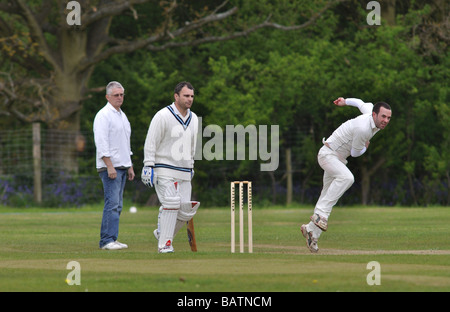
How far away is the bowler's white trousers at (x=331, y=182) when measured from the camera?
45.0ft

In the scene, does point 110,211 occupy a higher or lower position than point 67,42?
lower

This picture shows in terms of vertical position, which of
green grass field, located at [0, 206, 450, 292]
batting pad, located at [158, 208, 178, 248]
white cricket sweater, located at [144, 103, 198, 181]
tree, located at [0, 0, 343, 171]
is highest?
tree, located at [0, 0, 343, 171]

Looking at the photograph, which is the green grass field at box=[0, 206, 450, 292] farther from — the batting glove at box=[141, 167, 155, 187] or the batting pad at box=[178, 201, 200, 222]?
the batting glove at box=[141, 167, 155, 187]

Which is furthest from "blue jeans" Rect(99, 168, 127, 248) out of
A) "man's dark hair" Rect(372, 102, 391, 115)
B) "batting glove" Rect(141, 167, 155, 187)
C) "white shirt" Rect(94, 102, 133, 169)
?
"man's dark hair" Rect(372, 102, 391, 115)

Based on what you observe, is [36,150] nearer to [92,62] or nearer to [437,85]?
[92,62]

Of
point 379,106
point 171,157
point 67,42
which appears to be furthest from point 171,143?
point 67,42

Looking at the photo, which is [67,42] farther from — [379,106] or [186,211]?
[379,106]

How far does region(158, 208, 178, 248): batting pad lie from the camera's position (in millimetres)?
12812

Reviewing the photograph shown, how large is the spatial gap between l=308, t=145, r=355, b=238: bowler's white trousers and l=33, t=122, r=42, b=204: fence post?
1500cm

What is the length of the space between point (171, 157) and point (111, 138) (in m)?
1.61

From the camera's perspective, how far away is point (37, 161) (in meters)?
27.7
